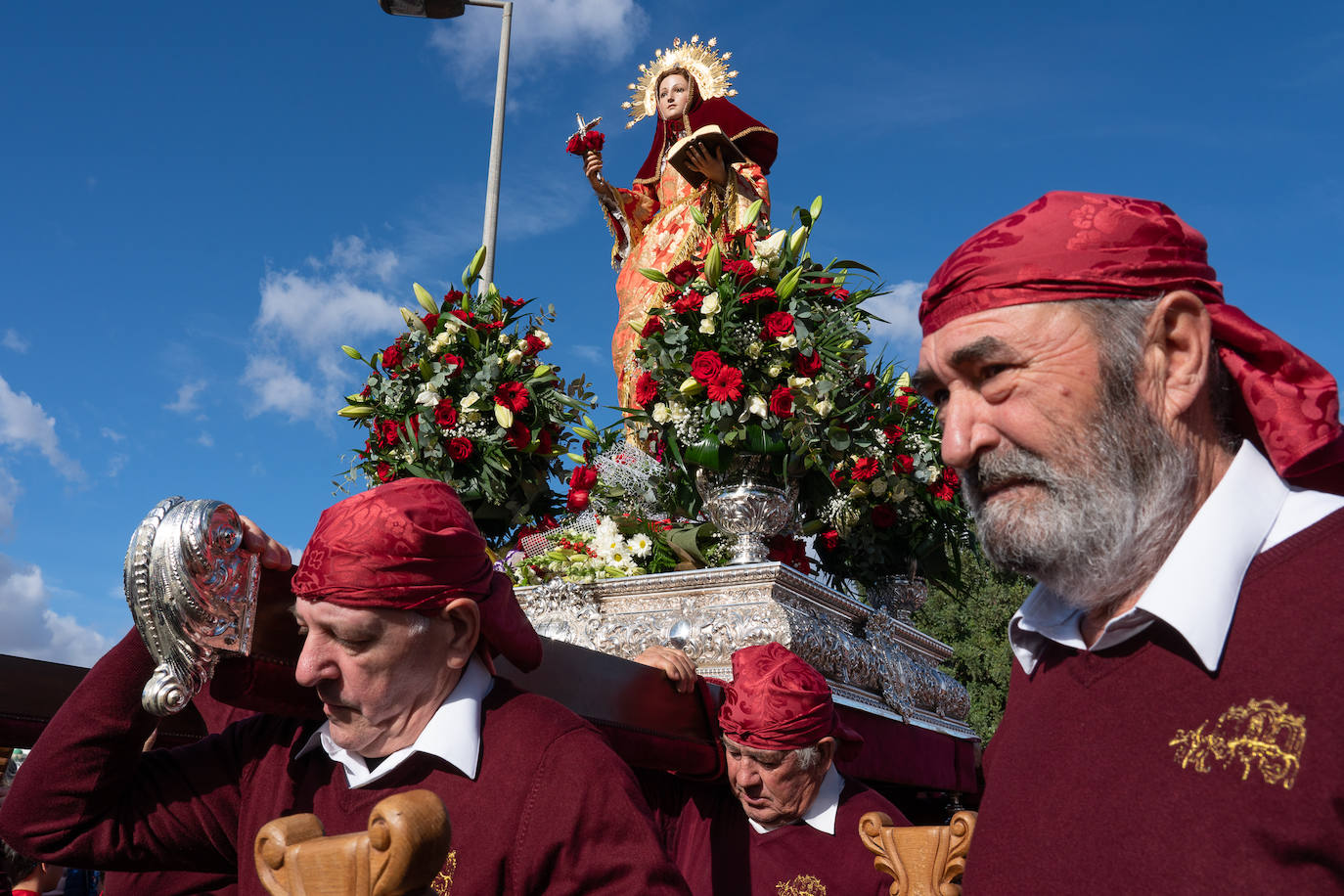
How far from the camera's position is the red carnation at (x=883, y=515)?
4438mm

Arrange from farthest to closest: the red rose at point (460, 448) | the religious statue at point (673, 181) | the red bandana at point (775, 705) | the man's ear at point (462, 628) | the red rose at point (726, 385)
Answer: the religious statue at point (673, 181), the red rose at point (460, 448), the red rose at point (726, 385), the red bandana at point (775, 705), the man's ear at point (462, 628)

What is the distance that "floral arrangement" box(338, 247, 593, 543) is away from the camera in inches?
167

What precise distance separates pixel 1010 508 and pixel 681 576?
213cm

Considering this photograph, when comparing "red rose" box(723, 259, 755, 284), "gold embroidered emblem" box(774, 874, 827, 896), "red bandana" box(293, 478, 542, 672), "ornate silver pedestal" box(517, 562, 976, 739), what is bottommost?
"gold embroidered emblem" box(774, 874, 827, 896)

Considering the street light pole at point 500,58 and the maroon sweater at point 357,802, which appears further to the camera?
the street light pole at point 500,58

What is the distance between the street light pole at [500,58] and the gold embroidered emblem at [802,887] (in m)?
3.83

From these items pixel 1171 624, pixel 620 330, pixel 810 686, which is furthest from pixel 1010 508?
pixel 620 330

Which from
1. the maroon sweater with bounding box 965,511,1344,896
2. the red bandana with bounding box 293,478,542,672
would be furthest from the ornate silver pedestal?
the maroon sweater with bounding box 965,511,1344,896

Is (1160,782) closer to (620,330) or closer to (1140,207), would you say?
(1140,207)

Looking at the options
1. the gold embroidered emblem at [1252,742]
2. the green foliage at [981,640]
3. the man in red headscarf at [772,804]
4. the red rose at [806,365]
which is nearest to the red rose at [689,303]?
the red rose at [806,365]

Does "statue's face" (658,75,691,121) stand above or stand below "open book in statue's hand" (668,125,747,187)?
above

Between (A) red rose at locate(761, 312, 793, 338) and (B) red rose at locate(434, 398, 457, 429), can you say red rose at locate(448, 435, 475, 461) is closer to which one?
(B) red rose at locate(434, 398, 457, 429)

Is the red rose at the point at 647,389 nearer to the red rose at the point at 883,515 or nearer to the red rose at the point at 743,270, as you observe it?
Answer: the red rose at the point at 743,270

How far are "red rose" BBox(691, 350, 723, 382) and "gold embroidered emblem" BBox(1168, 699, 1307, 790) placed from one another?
2.75m
